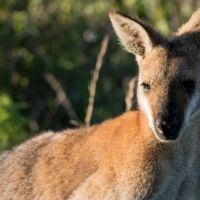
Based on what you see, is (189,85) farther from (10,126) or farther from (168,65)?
(10,126)

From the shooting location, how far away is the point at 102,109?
12984 millimetres

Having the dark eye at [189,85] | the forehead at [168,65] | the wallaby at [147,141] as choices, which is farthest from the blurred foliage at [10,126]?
the dark eye at [189,85]

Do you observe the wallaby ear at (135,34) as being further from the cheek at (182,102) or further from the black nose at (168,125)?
the black nose at (168,125)

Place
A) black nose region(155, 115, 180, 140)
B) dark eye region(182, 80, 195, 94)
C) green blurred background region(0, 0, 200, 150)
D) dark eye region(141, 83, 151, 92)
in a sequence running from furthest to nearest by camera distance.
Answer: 1. green blurred background region(0, 0, 200, 150)
2. dark eye region(141, 83, 151, 92)
3. dark eye region(182, 80, 195, 94)
4. black nose region(155, 115, 180, 140)

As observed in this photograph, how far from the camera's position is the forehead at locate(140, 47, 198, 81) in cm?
648

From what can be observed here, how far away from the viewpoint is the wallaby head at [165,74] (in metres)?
6.38

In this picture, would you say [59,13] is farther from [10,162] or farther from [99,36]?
[10,162]

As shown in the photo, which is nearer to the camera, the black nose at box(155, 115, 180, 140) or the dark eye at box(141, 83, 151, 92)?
the black nose at box(155, 115, 180, 140)

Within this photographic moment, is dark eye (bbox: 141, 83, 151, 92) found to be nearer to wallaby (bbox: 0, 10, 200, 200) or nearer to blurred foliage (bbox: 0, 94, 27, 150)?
wallaby (bbox: 0, 10, 200, 200)

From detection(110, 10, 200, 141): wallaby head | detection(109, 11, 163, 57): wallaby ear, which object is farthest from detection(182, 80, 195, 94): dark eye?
detection(109, 11, 163, 57): wallaby ear

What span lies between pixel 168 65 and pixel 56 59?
7.34 metres

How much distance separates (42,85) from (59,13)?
Result: 184cm

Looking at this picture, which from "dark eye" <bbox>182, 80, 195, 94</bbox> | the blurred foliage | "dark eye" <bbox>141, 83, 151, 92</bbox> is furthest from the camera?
the blurred foliage

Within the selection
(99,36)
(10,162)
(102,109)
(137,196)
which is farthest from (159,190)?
(99,36)
